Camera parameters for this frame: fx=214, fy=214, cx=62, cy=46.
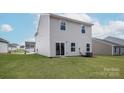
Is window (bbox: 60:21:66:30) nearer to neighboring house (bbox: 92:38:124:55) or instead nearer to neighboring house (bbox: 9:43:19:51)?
neighboring house (bbox: 92:38:124:55)

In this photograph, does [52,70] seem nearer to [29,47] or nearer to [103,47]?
[29,47]

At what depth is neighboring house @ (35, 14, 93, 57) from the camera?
1547 centimetres

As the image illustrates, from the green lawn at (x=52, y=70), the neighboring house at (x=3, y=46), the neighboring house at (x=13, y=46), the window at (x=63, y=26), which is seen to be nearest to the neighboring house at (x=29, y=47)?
the neighboring house at (x=13, y=46)

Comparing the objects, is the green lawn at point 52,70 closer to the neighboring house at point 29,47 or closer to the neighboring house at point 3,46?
the neighboring house at point 3,46

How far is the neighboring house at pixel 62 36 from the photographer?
15.5 meters

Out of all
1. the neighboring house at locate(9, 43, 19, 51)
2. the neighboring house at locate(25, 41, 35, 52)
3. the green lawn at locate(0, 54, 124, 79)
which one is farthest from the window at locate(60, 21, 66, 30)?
the neighboring house at locate(9, 43, 19, 51)

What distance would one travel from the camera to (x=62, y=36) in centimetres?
1662

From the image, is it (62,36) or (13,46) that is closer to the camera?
(13,46)

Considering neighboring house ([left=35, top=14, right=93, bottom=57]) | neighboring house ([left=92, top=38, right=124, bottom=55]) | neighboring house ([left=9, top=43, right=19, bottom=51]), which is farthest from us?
neighboring house ([left=92, top=38, right=124, bottom=55])

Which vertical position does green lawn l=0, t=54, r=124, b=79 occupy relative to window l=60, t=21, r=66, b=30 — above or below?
below

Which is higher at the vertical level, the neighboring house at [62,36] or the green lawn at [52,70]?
the neighboring house at [62,36]

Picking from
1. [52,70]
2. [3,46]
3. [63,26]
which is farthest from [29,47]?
[63,26]
